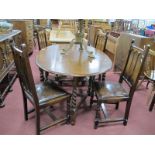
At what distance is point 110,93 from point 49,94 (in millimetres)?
708

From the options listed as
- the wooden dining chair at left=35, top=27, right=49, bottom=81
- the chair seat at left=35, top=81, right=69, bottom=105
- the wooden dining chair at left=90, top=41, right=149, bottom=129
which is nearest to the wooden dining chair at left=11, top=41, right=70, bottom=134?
the chair seat at left=35, top=81, right=69, bottom=105

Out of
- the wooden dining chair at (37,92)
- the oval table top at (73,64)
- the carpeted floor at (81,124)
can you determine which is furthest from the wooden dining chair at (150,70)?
the wooden dining chair at (37,92)

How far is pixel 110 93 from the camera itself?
1885mm

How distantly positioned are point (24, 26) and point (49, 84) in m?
2.85

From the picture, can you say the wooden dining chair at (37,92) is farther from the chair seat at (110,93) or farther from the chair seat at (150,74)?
the chair seat at (150,74)

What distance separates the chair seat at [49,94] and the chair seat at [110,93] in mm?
405

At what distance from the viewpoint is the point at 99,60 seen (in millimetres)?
2100

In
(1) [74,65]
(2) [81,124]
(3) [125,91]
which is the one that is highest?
(1) [74,65]

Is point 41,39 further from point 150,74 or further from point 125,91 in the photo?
point 150,74

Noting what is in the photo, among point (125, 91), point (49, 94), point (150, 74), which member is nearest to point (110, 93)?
→ point (125, 91)

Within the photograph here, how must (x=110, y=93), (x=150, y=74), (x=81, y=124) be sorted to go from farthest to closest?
(x=150, y=74), (x=81, y=124), (x=110, y=93)

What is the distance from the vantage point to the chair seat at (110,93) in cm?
183

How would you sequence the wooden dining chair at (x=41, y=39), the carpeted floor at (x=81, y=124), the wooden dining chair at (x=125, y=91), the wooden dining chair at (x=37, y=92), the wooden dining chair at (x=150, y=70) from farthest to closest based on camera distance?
the wooden dining chair at (x=41, y=39), the wooden dining chair at (x=150, y=70), the carpeted floor at (x=81, y=124), the wooden dining chair at (x=125, y=91), the wooden dining chair at (x=37, y=92)

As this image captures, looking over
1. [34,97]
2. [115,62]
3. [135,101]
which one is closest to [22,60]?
[34,97]
